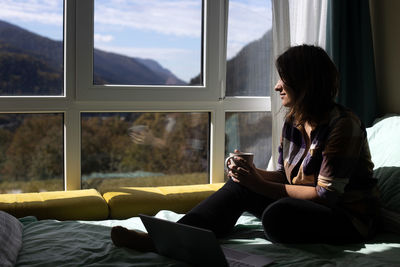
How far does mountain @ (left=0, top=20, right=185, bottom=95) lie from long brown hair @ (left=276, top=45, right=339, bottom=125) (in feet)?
4.10

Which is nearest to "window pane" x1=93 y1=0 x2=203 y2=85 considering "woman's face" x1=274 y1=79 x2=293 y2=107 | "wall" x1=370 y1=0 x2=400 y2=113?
"wall" x1=370 y1=0 x2=400 y2=113

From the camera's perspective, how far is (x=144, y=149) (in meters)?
3.09

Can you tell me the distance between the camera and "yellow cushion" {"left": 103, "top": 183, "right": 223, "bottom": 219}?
2498 millimetres

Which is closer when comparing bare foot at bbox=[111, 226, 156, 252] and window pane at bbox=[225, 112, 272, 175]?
bare foot at bbox=[111, 226, 156, 252]

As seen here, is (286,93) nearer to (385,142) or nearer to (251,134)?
(385,142)

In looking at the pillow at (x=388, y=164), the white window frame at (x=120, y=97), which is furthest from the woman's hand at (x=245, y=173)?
the white window frame at (x=120, y=97)

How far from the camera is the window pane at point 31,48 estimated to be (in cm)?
277

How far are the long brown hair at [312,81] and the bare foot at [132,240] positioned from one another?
762mm

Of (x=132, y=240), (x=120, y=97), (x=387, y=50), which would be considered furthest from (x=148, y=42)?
(x=132, y=240)

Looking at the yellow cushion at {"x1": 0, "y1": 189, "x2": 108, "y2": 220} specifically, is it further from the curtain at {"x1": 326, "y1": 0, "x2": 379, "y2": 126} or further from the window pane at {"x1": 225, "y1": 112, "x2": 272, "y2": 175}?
the curtain at {"x1": 326, "y1": 0, "x2": 379, "y2": 126}

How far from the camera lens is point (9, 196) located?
2.50 metres

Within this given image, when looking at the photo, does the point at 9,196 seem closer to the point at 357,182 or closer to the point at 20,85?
the point at 20,85

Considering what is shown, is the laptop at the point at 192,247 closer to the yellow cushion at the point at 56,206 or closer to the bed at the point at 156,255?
the bed at the point at 156,255

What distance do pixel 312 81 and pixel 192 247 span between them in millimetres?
816
